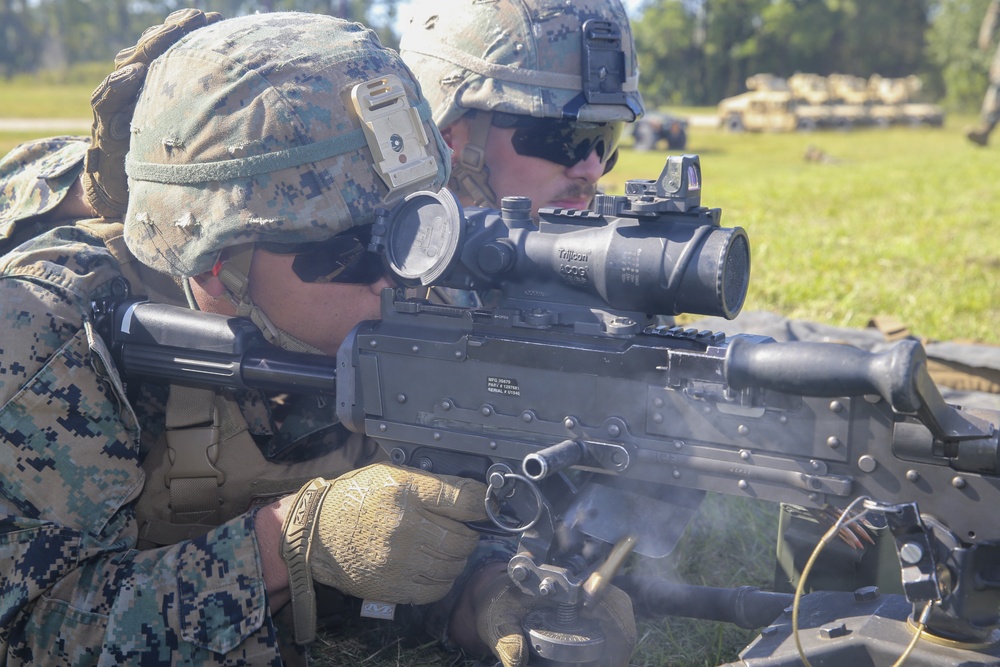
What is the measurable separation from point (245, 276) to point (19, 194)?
4.32ft

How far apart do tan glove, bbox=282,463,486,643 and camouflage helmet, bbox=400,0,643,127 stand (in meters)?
1.93

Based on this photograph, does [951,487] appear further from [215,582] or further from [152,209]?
[152,209]

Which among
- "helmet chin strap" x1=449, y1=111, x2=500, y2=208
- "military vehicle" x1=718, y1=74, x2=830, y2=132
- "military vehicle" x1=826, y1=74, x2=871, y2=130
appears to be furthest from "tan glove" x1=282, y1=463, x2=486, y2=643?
"military vehicle" x1=826, y1=74, x2=871, y2=130

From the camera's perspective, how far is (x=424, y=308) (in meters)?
2.62

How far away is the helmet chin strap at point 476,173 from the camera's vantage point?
4.08 metres

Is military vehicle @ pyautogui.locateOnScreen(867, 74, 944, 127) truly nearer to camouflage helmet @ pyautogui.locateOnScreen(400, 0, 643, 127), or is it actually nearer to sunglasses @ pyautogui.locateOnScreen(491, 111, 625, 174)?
camouflage helmet @ pyautogui.locateOnScreen(400, 0, 643, 127)

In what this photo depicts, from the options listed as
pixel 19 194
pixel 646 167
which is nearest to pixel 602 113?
pixel 19 194

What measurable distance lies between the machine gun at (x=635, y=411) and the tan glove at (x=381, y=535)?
0.32 feet

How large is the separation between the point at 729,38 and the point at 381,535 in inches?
2416

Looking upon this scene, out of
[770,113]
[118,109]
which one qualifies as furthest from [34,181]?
[770,113]

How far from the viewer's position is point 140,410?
3.08 m

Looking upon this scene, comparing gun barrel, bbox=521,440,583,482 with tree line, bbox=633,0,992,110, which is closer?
gun barrel, bbox=521,440,583,482

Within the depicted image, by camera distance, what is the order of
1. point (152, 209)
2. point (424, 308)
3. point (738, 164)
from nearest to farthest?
point (424, 308) < point (152, 209) < point (738, 164)

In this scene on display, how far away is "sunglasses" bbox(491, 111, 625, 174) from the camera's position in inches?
159
